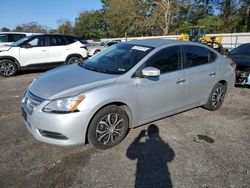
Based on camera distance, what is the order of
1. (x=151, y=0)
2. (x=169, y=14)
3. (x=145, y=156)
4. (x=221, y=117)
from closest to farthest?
(x=145, y=156), (x=221, y=117), (x=169, y=14), (x=151, y=0)

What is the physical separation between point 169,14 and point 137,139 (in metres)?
40.2

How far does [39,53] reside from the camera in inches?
353

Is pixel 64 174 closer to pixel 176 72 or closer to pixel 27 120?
pixel 27 120

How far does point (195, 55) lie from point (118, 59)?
1542 millimetres

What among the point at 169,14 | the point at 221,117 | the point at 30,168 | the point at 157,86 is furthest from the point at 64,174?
the point at 169,14

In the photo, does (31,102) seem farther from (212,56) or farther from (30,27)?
(30,27)

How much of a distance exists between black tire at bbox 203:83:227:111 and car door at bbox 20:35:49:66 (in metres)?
6.72

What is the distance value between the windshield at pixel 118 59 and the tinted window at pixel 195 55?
80 cm

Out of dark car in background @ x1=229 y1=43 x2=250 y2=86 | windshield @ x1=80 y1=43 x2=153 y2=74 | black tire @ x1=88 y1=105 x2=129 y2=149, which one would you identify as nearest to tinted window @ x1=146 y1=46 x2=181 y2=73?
windshield @ x1=80 y1=43 x2=153 y2=74

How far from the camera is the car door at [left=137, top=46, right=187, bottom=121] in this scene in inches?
141

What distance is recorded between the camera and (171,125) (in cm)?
422

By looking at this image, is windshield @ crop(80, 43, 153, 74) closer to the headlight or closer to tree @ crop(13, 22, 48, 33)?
the headlight

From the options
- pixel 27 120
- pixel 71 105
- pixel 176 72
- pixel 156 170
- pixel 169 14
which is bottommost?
pixel 156 170

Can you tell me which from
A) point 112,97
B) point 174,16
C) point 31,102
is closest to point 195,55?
point 112,97
